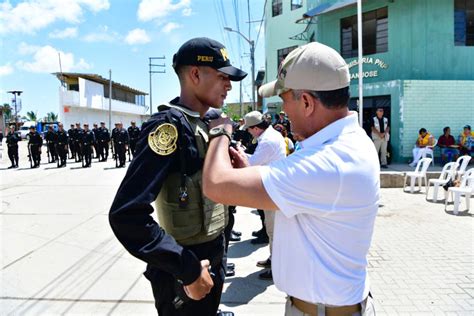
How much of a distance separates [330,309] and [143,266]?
137 inches

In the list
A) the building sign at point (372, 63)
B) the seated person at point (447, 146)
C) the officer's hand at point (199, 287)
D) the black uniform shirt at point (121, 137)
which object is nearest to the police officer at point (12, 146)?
the black uniform shirt at point (121, 137)

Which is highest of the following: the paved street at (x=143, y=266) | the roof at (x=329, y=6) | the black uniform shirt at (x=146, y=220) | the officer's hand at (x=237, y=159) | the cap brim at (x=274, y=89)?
the roof at (x=329, y=6)

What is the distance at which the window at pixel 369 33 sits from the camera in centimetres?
1471

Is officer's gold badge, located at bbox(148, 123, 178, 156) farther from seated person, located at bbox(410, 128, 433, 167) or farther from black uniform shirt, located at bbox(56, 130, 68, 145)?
black uniform shirt, located at bbox(56, 130, 68, 145)

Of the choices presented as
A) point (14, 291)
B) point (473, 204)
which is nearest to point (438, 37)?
point (473, 204)

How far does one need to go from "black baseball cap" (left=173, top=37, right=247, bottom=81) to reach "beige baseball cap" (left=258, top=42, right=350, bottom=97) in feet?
1.64

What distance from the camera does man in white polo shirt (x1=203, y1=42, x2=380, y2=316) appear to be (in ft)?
4.11

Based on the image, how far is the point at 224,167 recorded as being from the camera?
4.30ft

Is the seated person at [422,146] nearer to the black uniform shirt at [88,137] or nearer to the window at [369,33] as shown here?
the window at [369,33]

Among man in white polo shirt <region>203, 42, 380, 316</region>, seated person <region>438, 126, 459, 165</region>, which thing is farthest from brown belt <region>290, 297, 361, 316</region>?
seated person <region>438, 126, 459, 165</region>

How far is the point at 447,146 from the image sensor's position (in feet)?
39.9

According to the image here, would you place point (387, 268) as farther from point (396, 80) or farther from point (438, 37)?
point (438, 37)

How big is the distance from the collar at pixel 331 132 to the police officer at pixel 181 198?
54 centimetres

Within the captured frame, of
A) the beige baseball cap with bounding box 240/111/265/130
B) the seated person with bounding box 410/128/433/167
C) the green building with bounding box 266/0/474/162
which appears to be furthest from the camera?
the green building with bounding box 266/0/474/162
